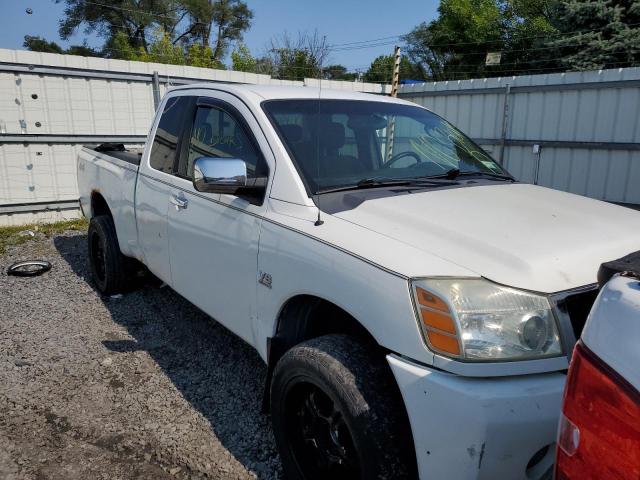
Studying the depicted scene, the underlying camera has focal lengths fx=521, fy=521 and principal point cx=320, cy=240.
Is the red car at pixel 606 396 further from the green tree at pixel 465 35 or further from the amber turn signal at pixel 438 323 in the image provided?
the green tree at pixel 465 35

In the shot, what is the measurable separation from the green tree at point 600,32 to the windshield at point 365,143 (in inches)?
727

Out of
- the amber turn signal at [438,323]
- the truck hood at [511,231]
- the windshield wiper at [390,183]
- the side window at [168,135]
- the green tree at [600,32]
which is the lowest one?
the amber turn signal at [438,323]

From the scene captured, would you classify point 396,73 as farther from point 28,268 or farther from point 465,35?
point 465,35

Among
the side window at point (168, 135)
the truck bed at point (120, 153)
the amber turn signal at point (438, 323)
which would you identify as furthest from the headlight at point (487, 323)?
the truck bed at point (120, 153)

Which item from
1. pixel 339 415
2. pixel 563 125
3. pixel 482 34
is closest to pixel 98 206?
pixel 339 415

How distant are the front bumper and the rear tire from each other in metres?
3.89

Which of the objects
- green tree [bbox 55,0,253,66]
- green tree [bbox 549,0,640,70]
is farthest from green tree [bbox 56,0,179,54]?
green tree [bbox 549,0,640,70]

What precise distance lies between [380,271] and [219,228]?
4.32 ft

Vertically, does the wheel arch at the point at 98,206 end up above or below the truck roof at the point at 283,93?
below

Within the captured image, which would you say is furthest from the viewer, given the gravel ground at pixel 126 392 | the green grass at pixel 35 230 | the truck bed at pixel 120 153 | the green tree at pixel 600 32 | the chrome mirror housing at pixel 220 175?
the green tree at pixel 600 32

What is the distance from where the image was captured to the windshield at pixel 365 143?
283 cm

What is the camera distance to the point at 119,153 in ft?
17.2

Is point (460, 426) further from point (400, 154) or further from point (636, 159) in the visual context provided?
point (636, 159)

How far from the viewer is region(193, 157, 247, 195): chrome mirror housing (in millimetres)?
2652
